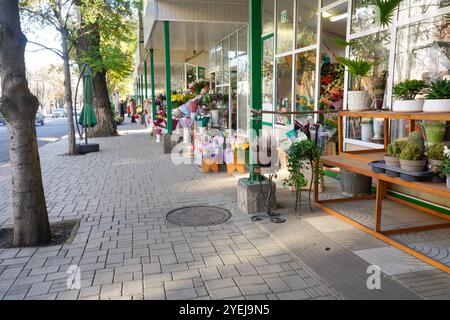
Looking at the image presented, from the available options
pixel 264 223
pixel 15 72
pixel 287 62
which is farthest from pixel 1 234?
pixel 287 62

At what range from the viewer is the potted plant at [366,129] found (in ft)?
17.9

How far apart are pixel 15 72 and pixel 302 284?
333 cm

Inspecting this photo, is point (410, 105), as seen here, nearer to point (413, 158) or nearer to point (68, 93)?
point (413, 158)

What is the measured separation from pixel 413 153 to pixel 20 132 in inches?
150

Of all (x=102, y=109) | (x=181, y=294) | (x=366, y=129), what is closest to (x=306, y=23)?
(x=366, y=129)

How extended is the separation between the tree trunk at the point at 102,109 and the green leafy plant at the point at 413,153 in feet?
44.2

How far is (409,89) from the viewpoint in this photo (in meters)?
3.68

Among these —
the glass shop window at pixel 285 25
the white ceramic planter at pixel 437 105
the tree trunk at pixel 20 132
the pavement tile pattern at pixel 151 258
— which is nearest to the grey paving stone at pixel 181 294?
the pavement tile pattern at pixel 151 258

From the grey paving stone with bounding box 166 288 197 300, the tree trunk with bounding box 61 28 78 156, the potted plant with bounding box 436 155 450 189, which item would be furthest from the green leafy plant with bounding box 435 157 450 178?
the tree trunk with bounding box 61 28 78 156

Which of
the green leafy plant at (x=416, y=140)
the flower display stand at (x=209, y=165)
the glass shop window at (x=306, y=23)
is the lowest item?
the flower display stand at (x=209, y=165)

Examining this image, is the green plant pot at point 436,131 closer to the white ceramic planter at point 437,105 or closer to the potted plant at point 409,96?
the potted plant at point 409,96

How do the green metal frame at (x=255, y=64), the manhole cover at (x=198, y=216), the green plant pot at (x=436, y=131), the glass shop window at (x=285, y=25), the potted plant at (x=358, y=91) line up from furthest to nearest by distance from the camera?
the glass shop window at (x=285, y=25)
the green metal frame at (x=255, y=64)
the manhole cover at (x=198, y=216)
the potted plant at (x=358, y=91)
the green plant pot at (x=436, y=131)

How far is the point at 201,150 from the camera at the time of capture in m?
7.69
